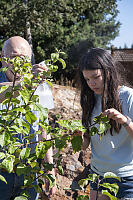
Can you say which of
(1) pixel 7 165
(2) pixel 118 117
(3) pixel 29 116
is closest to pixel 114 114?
(2) pixel 118 117

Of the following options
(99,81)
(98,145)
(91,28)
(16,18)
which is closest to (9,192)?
(98,145)

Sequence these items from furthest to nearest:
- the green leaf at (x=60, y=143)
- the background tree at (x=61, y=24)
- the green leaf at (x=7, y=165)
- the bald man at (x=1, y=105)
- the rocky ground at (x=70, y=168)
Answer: the background tree at (x=61, y=24) < the rocky ground at (x=70, y=168) < the bald man at (x=1, y=105) < the green leaf at (x=60, y=143) < the green leaf at (x=7, y=165)

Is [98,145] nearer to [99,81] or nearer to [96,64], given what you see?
[99,81]

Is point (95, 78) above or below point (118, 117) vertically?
above

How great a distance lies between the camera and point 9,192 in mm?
1469

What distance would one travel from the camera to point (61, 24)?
13.8m

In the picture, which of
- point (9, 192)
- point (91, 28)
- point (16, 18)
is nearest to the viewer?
point (9, 192)

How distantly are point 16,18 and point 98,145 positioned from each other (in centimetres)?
999

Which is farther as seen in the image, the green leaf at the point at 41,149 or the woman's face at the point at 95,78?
the woman's face at the point at 95,78

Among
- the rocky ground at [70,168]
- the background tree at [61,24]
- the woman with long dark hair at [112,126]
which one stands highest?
the background tree at [61,24]

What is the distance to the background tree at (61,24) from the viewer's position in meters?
10.7

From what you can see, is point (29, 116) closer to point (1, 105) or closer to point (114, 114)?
point (114, 114)

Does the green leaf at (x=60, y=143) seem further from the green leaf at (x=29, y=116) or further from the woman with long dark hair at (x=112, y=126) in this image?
the woman with long dark hair at (x=112, y=126)

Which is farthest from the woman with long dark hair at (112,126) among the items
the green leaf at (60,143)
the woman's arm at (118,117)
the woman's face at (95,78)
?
the green leaf at (60,143)
